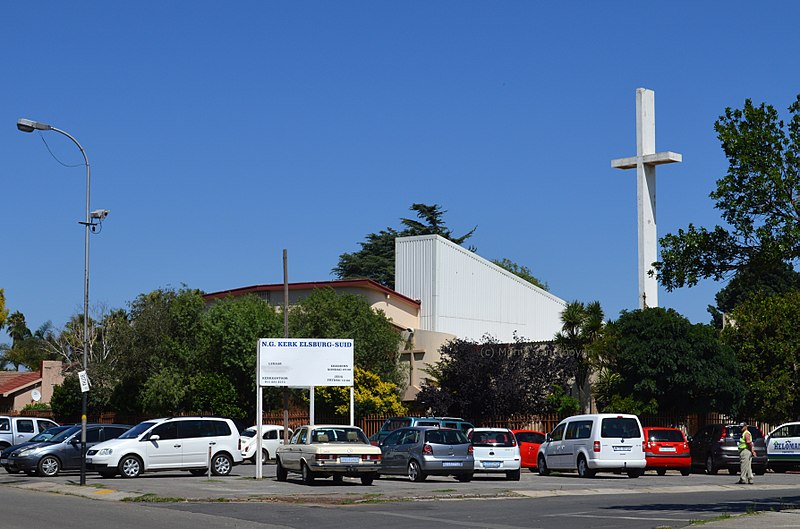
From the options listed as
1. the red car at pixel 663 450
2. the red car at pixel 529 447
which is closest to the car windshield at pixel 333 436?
the red car at pixel 663 450

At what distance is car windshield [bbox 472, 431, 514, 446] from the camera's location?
31.0m

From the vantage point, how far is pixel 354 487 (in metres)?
27.5

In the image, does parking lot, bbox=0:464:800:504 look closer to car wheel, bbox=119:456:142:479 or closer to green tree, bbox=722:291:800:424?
car wheel, bbox=119:456:142:479

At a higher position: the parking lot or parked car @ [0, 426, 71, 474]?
parked car @ [0, 426, 71, 474]

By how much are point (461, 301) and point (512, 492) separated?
33775mm

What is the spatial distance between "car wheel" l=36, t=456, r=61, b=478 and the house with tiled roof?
123 ft

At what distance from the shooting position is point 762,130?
61.7ft

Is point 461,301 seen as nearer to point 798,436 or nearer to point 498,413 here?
point 498,413

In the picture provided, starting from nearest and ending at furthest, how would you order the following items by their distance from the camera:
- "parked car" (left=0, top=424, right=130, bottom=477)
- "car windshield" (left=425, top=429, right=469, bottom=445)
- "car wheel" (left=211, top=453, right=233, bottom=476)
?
"car windshield" (left=425, top=429, right=469, bottom=445), "car wheel" (left=211, top=453, right=233, bottom=476), "parked car" (left=0, top=424, right=130, bottom=477)

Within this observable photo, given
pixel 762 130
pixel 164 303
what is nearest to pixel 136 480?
pixel 762 130

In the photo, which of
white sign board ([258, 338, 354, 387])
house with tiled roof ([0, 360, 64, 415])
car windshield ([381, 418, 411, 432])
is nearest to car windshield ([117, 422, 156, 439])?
white sign board ([258, 338, 354, 387])

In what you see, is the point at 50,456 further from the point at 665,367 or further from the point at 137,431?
the point at 665,367

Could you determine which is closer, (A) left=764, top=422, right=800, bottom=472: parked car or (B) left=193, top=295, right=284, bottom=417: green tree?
(A) left=764, top=422, right=800, bottom=472: parked car

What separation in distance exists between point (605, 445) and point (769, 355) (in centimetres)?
1499
